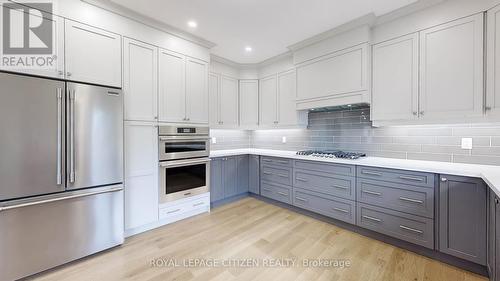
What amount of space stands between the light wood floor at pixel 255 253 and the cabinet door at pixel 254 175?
2.81 feet

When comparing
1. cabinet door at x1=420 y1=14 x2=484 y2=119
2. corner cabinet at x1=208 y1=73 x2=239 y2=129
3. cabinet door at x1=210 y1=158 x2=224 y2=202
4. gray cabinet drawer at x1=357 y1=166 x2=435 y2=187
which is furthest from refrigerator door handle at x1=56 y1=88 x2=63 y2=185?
cabinet door at x1=420 y1=14 x2=484 y2=119

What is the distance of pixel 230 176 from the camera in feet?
12.0

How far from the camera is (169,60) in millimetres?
2770

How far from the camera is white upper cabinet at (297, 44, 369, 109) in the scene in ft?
8.65

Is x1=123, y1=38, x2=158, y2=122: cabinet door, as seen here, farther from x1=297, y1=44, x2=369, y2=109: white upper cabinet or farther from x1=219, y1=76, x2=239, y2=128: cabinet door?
x1=297, y1=44, x2=369, y2=109: white upper cabinet

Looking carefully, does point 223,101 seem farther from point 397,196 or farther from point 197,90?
point 397,196

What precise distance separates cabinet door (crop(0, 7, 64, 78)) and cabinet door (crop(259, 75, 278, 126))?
304cm

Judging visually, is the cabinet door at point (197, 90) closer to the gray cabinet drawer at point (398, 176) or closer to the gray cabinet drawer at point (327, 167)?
the gray cabinet drawer at point (327, 167)

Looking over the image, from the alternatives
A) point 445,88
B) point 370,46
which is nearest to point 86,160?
point 370,46

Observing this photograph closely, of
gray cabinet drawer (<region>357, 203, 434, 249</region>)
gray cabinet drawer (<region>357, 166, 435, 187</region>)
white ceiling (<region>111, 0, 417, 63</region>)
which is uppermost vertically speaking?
white ceiling (<region>111, 0, 417, 63</region>)

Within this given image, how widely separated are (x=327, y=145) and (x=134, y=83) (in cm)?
301

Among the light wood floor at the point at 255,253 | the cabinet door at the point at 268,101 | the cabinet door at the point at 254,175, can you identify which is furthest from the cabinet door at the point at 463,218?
the cabinet door at the point at 268,101

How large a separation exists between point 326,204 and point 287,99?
1.93m

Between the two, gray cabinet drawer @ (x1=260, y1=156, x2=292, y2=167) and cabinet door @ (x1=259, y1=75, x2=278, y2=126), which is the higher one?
cabinet door @ (x1=259, y1=75, x2=278, y2=126)
